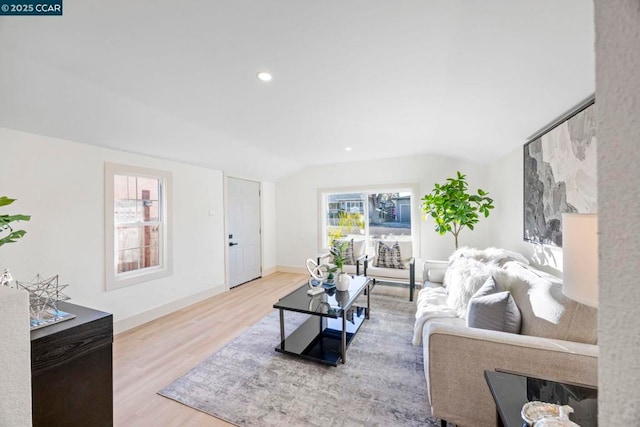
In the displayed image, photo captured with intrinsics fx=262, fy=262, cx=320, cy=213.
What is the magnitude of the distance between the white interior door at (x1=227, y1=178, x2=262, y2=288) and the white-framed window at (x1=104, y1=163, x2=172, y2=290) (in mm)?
1204

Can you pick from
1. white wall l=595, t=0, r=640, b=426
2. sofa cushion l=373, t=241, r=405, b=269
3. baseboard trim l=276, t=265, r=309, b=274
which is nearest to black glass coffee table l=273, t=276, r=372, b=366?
sofa cushion l=373, t=241, r=405, b=269

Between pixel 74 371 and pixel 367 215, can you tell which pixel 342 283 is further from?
pixel 367 215

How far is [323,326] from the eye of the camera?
2.97 m

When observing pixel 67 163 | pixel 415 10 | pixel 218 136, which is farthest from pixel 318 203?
pixel 415 10

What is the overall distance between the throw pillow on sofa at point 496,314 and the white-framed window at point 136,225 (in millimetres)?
3588

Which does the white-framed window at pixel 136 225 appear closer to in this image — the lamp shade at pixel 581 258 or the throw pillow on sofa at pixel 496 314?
the throw pillow on sofa at pixel 496 314

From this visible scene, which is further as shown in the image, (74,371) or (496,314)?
(496,314)

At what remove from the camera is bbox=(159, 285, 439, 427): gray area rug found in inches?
69.7


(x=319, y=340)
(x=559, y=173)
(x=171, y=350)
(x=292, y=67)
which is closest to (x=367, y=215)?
(x=319, y=340)

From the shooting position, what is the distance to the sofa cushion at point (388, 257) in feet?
14.2

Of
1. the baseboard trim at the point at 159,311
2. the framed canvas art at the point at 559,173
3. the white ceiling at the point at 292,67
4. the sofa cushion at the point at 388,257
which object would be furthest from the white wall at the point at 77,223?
the framed canvas art at the point at 559,173

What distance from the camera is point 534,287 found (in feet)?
5.72

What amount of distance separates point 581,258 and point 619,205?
0.87 m

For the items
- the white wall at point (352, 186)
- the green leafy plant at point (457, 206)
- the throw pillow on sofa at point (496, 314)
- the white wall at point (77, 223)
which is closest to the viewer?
the throw pillow on sofa at point (496, 314)
